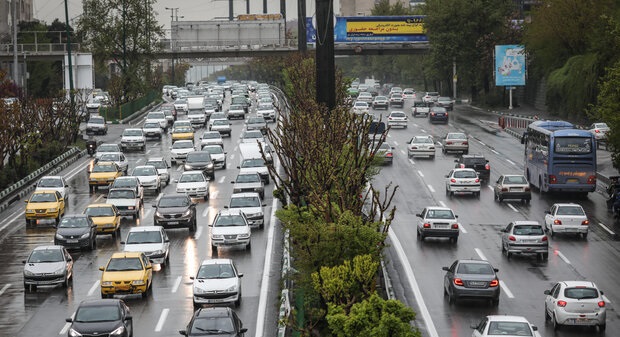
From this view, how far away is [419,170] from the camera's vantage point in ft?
221

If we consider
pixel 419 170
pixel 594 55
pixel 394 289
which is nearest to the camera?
pixel 394 289

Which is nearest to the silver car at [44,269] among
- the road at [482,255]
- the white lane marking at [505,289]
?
the road at [482,255]

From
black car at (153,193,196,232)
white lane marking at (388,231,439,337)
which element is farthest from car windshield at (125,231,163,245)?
white lane marking at (388,231,439,337)

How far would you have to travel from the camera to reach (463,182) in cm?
5772

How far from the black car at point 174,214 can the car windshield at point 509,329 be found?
76.6 ft

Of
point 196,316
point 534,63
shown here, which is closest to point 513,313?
point 196,316

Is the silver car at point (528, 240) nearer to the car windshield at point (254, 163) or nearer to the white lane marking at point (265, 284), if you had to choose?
the white lane marking at point (265, 284)

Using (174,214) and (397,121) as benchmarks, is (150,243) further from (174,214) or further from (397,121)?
(397,121)

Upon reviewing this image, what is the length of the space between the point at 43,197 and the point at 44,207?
0.89m

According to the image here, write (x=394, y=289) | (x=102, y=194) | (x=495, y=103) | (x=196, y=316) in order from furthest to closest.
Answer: (x=495, y=103)
(x=102, y=194)
(x=394, y=289)
(x=196, y=316)

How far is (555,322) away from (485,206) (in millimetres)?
23980

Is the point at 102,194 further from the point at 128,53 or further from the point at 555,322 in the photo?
the point at 128,53

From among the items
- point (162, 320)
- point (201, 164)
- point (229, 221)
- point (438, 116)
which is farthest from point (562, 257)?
point (438, 116)

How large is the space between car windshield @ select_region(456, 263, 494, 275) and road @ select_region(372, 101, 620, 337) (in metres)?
1.07
